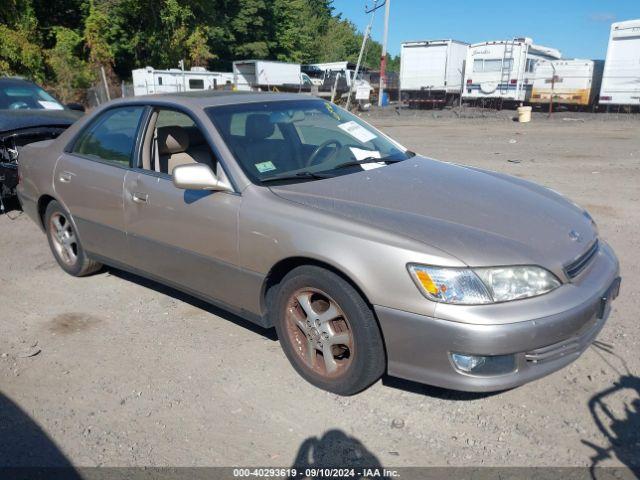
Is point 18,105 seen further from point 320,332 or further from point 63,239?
point 320,332

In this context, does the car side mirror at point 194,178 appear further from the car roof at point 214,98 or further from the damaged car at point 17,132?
the damaged car at point 17,132

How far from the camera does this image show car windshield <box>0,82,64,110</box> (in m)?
8.21

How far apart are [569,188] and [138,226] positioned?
6.54 metres

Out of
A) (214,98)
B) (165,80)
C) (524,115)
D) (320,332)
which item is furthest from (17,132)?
(165,80)

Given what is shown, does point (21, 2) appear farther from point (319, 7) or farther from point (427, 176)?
point (319, 7)

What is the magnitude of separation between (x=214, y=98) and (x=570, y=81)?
24.3m

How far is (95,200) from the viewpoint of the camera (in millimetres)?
4289

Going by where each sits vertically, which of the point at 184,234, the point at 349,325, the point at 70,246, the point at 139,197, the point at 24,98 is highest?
the point at 24,98

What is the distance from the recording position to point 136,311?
14.1 ft

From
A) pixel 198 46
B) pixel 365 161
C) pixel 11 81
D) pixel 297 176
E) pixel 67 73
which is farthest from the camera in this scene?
pixel 198 46

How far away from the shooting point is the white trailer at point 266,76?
113ft

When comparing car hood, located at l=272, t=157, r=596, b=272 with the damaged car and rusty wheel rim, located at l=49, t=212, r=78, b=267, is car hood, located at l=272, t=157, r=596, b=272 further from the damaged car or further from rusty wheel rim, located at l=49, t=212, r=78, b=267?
the damaged car

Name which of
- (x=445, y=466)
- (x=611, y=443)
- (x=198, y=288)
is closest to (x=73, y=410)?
(x=198, y=288)

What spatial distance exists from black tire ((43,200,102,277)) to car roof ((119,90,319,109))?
1215mm
